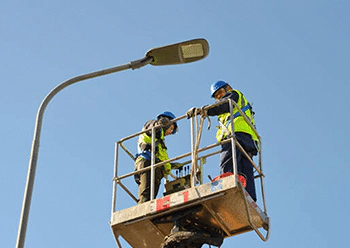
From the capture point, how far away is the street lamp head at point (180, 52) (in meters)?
11.4

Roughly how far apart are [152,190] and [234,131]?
5.86ft

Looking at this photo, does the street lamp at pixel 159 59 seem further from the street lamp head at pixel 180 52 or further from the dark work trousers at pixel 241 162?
the dark work trousers at pixel 241 162

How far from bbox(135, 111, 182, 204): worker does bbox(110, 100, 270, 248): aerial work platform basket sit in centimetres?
39

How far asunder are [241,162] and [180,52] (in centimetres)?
264

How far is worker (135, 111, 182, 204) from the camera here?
528 inches

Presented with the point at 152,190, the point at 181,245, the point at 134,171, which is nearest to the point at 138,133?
the point at 134,171

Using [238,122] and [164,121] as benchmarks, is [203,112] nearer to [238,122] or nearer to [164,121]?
[238,122]

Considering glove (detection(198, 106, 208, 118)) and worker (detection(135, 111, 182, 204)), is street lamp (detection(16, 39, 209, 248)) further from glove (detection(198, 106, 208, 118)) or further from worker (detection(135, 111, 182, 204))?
worker (detection(135, 111, 182, 204))

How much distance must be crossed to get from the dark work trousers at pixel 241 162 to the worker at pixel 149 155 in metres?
1.34

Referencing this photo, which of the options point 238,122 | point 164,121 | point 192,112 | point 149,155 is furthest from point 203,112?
point 149,155

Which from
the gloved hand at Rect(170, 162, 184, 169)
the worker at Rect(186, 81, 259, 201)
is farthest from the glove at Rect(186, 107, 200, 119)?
the gloved hand at Rect(170, 162, 184, 169)

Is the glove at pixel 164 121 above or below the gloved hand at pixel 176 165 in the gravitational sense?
above

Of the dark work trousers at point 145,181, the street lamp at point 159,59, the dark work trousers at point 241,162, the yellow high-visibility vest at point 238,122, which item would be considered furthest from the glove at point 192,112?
the street lamp at point 159,59

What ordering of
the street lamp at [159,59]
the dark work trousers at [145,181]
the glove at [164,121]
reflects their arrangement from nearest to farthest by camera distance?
1. the street lamp at [159,59]
2. the dark work trousers at [145,181]
3. the glove at [164,121]
